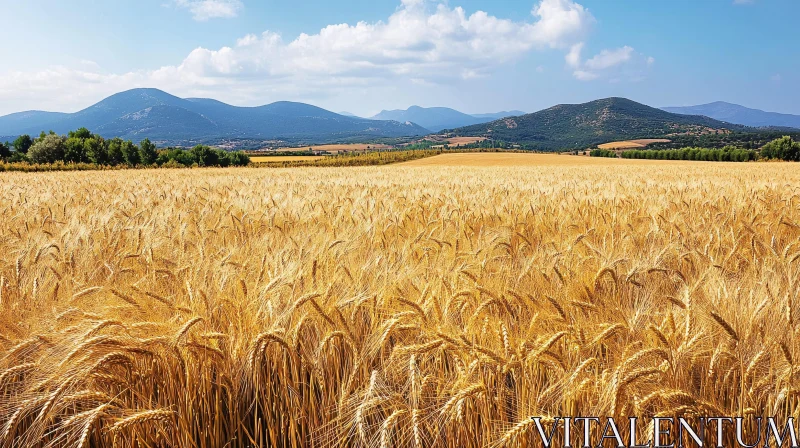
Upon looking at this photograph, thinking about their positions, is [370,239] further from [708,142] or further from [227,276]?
[708,142]

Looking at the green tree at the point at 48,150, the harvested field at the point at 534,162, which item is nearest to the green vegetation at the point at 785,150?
the harvested field at the point at 534,162

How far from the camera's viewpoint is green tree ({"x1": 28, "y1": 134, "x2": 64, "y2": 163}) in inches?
2351

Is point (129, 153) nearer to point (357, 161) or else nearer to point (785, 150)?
point (357, 161)

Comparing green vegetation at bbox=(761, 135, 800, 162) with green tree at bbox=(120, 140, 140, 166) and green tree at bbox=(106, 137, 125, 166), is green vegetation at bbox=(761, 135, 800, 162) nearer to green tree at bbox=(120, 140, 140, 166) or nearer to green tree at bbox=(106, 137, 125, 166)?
green tree at bbox=(120, 140, 140, 166)

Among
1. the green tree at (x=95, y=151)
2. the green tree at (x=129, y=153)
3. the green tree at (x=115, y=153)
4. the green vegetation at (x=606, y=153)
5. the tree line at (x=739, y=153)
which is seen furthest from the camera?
the green vegetation at (x=606, y=153)

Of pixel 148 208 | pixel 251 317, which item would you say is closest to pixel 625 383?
pixel 251 317

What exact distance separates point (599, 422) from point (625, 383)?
199 millimetres

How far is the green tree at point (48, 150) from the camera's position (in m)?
59.7

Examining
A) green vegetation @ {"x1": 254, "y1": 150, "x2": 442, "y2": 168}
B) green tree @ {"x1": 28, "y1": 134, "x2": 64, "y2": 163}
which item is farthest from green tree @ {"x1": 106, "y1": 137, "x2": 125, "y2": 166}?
green vegetation @ {"x1": 254, "y1": 150, "x2": 442, "y2": 168}

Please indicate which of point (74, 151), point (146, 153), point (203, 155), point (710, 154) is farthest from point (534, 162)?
point (74, 151)

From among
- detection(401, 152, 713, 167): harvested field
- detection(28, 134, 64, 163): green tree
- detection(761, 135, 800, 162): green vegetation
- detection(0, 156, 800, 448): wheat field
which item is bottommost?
detection(0, 156, 800, 448): wheat field

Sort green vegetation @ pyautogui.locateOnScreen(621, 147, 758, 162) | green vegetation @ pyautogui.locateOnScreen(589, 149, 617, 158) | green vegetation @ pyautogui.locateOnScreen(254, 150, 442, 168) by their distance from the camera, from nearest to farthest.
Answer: green vegetation @ pyautogui.locateOnScreen(254, 150, 442, 168)
green vegetation @ pyautogui.locateOnScreen(621, 147, 758, 162)
green vegetation @ pyautogui.locateOnScreen(589, 149, 617, 158)

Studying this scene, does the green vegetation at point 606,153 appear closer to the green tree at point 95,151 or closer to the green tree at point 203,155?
the green tree at point 203,155

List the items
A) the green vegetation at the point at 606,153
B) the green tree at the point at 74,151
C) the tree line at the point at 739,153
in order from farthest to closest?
the green vegetation at the point at 606,153 → the green tree at the point at 74,151 → the tree line at the point at 739,153
